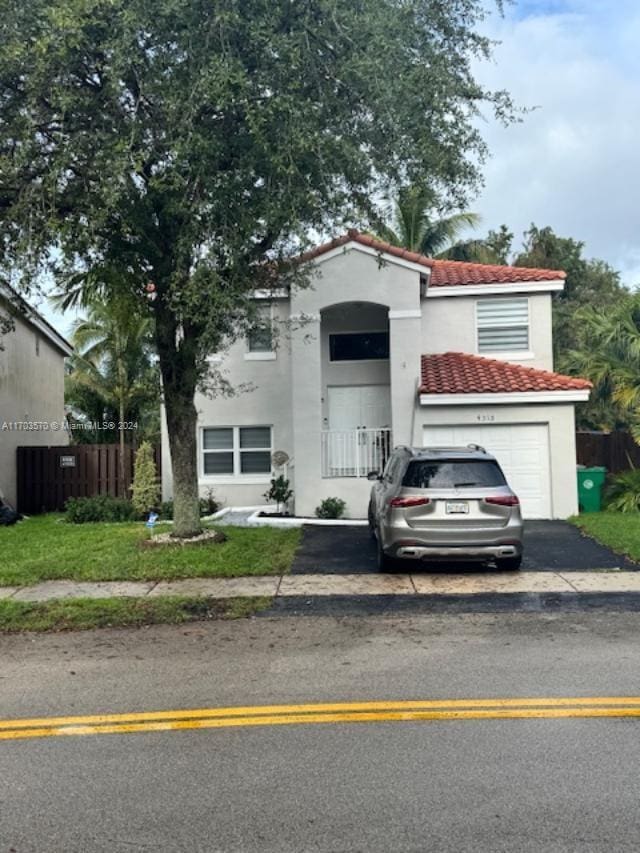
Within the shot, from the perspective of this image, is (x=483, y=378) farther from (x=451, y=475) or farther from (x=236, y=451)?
(x=451, y=475)

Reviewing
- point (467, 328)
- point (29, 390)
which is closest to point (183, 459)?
point (467, 328)

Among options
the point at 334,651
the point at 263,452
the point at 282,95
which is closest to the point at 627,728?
the point at 334,651

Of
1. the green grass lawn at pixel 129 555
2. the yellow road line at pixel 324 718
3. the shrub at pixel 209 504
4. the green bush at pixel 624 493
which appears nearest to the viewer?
the yellow road line at pixel 324 718

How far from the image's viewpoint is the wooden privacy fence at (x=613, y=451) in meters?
18.4

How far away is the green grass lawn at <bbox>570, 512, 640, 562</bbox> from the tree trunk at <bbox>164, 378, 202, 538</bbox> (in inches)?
274

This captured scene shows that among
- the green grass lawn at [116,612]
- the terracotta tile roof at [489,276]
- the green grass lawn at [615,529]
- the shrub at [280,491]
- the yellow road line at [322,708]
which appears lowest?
the yellow road line at [322,708]

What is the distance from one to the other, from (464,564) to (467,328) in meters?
9.34

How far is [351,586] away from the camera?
9.38 m

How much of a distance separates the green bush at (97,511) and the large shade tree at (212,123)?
7124 millimetres

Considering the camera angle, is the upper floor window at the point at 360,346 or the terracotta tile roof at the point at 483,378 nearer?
the terracotta tile roof at the point at 483,378

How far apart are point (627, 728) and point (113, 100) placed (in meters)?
9.03

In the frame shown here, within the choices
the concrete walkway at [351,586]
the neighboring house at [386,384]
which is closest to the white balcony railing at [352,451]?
the neighboring house at [386,384]

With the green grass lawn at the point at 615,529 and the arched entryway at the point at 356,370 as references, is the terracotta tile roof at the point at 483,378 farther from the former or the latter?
the green grass lawn at the point at 615,529

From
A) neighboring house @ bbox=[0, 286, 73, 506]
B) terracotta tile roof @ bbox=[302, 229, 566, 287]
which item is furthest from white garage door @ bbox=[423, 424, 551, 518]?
neighboring house @ bbox=[0, 286, 73, 506]
